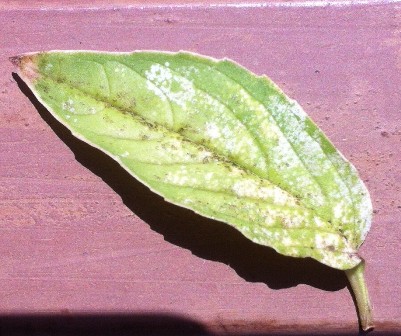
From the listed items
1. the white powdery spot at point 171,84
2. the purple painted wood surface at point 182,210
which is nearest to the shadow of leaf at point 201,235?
the purple painted wood surface at point 182,210

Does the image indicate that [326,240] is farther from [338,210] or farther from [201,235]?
[201,235]

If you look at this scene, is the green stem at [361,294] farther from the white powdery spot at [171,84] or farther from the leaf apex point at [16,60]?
the leaf apex point at [16,60]

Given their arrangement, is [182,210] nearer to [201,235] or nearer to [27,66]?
[201,235]

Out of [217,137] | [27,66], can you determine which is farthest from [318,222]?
[27,66]

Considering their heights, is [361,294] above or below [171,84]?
below

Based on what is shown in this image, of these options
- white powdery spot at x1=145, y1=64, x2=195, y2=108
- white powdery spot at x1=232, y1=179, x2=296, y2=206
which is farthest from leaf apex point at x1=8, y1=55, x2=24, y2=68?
white powdery spot at x1=232, y1=179, x2=296, y2=206

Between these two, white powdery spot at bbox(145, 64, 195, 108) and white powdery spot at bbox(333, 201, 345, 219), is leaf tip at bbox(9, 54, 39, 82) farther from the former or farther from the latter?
white powdery spot at bbox(333, 201, 345, 219)

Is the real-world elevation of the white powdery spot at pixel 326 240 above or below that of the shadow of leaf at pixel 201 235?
above

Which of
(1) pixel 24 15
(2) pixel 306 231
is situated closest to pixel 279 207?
(2) pixel 306 231
